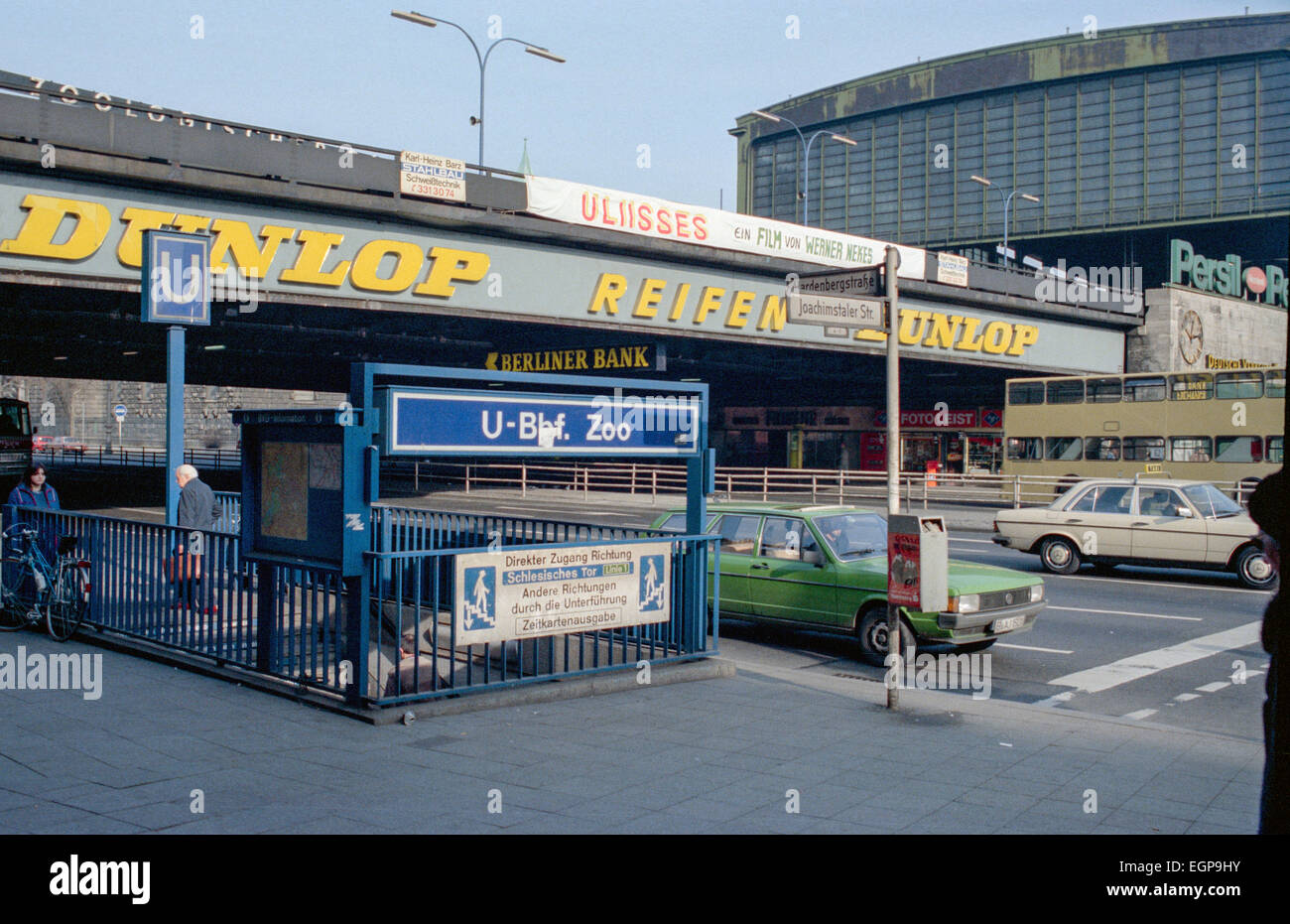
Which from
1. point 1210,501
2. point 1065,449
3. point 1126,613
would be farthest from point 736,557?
point 1065,449

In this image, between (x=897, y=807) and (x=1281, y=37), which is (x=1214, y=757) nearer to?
(x=897, y=807)

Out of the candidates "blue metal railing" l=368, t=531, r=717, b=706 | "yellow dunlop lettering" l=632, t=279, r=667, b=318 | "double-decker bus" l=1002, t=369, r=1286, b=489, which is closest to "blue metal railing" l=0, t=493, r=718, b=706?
"blue metal railing" l=368, t=531, r=717, b=706

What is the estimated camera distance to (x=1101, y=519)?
58.1 feet

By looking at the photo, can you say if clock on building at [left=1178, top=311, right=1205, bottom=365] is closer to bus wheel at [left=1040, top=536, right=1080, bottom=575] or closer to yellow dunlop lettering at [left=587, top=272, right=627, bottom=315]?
yellow dunlop lettering at [left=587, top=272, right=627, bottom=315]

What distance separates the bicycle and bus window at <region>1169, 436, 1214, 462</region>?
26.3m

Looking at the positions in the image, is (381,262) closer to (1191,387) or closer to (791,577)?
(791,577)

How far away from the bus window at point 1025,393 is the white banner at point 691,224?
4.63 metres

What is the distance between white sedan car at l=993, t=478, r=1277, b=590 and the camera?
1653 centimetres

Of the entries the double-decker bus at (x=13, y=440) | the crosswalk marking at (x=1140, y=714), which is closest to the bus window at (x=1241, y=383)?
the crosswalk marking at (x=1140, y=714)

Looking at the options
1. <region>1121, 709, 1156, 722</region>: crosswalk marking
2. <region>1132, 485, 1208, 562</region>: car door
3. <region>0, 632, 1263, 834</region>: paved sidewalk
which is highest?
<region>1132, 485, 1208, 562</region>: car door

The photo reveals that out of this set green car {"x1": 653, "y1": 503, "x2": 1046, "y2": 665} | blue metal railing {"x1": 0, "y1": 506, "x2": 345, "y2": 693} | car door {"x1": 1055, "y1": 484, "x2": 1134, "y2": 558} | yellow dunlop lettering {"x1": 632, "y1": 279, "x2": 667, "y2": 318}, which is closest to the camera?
blue metal railing {"x1": 0, "y1": 506, "x2": 345, "y2": 693}

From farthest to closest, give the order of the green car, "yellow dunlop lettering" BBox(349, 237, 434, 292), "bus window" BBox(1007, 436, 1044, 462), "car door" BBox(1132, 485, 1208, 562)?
"bus window" BBox(1007, 436, 1044, 462), "yellow dunlop lettering" BBox(349, 237, 434, 292), "car door" BBox(1132, 485, 1208, 562), the green car
